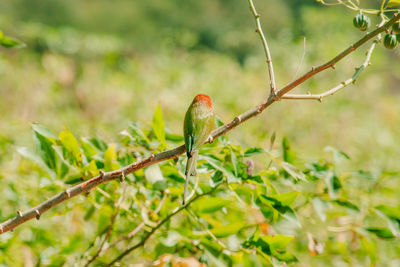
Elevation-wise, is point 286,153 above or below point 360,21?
below

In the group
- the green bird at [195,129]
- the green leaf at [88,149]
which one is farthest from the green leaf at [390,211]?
the green leaf at [88,149]

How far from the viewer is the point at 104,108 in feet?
11.1

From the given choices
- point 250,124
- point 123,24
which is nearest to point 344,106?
point 250,124

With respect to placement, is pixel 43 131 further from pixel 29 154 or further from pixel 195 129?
pixel 195 129

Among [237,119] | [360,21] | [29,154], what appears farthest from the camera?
[29,154]

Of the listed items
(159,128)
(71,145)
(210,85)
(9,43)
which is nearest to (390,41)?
(159,128)

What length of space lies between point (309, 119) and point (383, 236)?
2595 mm

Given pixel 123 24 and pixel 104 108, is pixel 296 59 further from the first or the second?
pixel 123 24

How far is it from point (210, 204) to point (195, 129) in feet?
0.65

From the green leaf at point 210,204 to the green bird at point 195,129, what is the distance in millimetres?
147

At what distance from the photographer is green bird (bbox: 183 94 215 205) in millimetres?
525

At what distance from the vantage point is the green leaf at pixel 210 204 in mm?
685

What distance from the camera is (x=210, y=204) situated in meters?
0.69

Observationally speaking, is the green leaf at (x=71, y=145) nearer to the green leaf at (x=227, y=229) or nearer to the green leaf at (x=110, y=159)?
the green leaf at (x=110, y=159)
